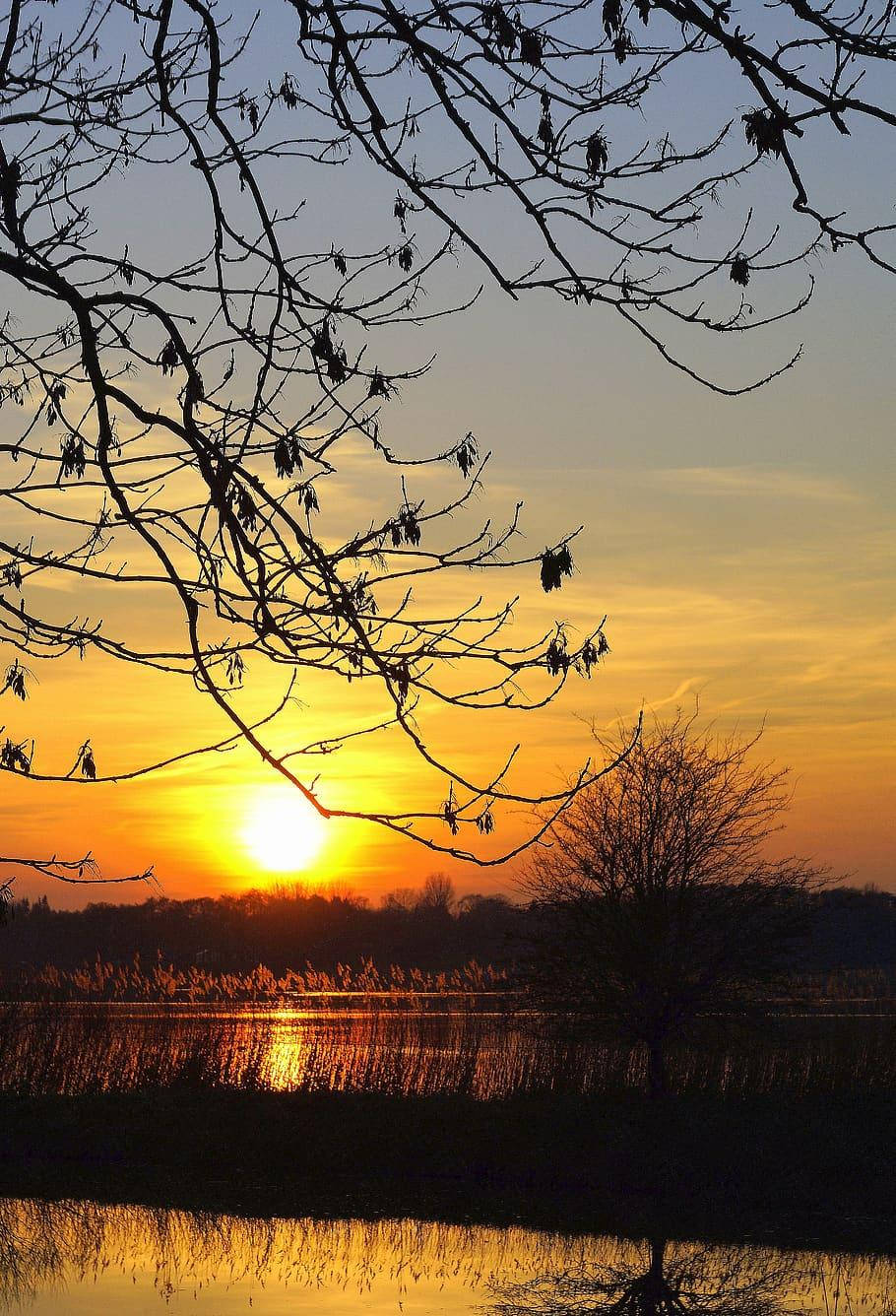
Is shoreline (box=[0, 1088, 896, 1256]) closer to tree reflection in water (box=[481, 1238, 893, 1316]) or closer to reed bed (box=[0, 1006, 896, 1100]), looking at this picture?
reed bed (box=[0, 1006, 896, 1100])

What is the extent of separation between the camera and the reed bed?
24234mm

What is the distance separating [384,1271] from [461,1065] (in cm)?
864

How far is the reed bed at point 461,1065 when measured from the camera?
79.5 ft

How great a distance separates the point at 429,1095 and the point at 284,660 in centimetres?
2020

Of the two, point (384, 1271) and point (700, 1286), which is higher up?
point (700, 1286)

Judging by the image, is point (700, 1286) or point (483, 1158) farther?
point (483, 1158)

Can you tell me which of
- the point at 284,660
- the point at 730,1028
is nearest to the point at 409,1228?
the point at 730,1028

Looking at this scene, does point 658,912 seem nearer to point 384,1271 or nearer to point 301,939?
point 384,1271

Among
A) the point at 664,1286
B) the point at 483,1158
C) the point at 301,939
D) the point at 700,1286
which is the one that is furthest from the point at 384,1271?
the point at 301,939

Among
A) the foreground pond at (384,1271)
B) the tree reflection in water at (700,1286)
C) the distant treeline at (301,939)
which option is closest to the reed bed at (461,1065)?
the foreground pond at (384,1271)

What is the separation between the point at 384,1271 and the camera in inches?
651

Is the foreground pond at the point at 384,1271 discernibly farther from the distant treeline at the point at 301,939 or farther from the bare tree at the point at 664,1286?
the distant treeline at the point at 301,939

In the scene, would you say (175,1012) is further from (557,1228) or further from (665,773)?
(557,1228)

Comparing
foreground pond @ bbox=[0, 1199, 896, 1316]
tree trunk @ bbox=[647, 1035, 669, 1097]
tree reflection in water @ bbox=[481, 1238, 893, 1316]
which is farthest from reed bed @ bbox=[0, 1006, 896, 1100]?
tree reflection in water @ bbox=[481, 1238, 893, 1316]
